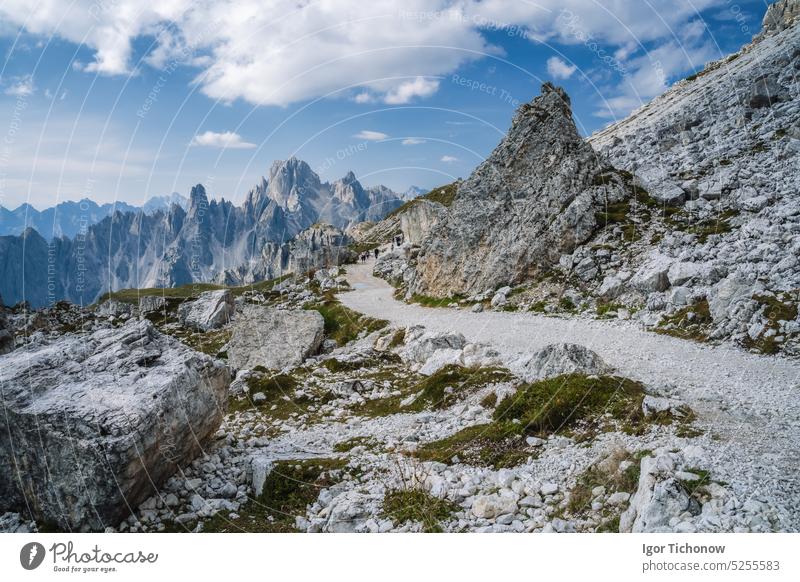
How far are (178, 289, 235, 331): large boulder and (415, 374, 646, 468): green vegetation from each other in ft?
127

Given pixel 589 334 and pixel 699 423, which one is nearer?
pixel 699 423

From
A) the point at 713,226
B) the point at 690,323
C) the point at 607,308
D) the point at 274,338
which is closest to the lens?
the point at 690,323

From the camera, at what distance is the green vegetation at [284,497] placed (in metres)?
11.3

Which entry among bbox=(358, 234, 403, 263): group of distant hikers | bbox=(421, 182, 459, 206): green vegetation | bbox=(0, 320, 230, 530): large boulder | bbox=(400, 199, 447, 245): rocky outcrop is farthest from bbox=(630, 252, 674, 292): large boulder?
bbox=(421, 182, 459, 206): green vegetation

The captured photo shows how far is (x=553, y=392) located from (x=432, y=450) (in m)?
4.14

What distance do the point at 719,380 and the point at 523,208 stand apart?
2693cm

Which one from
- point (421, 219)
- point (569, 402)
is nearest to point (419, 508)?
point (569, 402)

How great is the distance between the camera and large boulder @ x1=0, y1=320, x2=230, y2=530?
10914 millimetres

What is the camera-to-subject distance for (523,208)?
134ft

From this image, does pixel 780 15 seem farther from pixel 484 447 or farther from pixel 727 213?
pixel 484 447

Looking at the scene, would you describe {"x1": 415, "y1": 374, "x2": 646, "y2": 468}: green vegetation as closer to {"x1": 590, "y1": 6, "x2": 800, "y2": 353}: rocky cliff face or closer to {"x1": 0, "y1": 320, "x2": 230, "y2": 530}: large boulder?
{"x1": 0, "y1": 320, "x2": 230, "y2": 530}: large boulder
